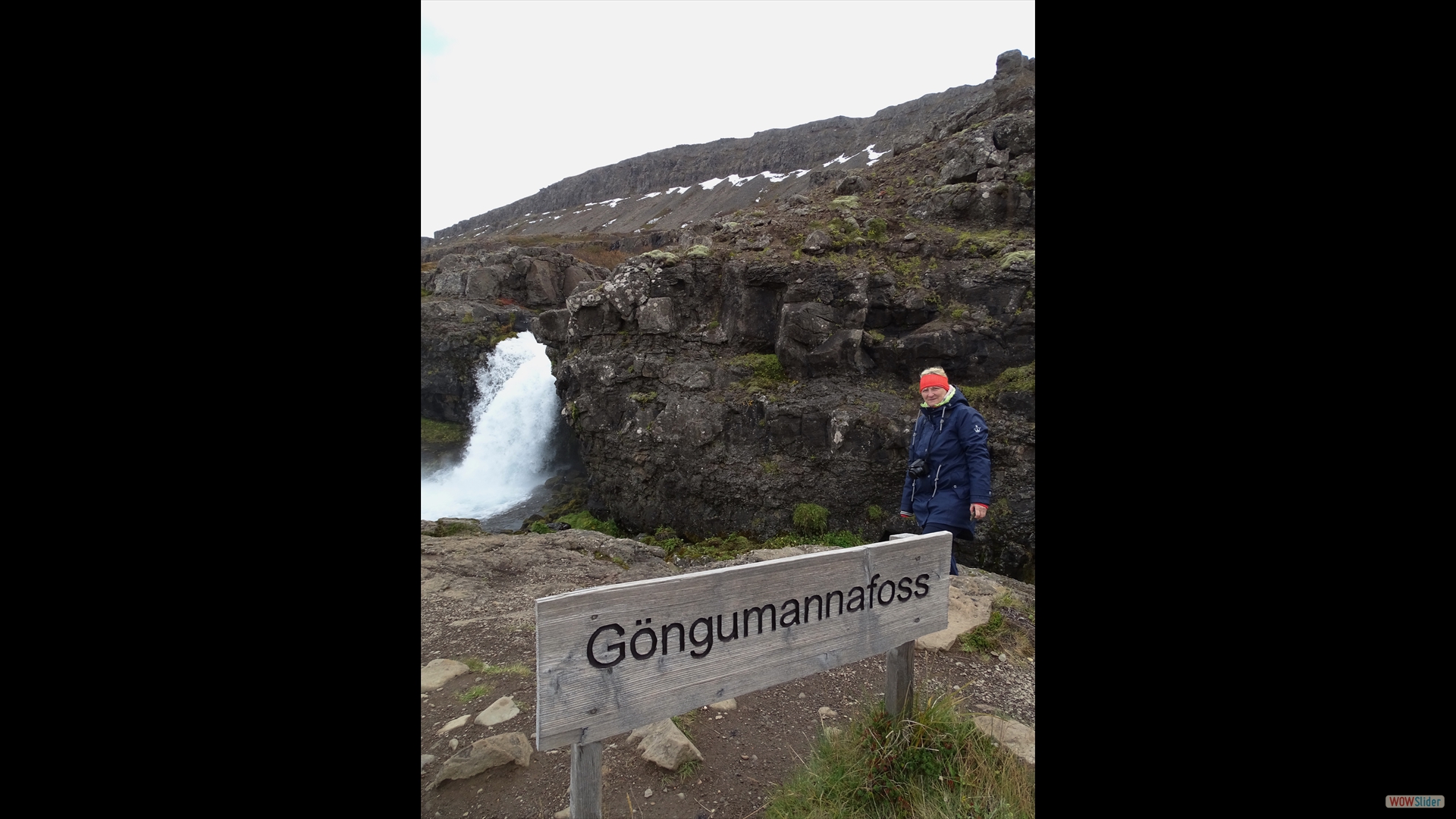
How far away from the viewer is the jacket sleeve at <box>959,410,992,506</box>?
4551 mm

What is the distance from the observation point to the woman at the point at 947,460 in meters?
4.68

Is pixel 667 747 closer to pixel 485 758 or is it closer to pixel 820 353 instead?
pixel 485 758

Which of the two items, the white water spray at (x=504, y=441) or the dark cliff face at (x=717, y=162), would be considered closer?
the white water spray at (x=504, y=441)

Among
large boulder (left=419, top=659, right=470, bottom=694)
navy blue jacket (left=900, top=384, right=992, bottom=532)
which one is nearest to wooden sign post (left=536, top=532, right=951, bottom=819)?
navy blue jacket (left=900, top=384, right=992, bottom=532)

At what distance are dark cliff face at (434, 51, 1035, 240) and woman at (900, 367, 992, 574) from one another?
174ft

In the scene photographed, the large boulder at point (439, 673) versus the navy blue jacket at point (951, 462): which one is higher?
the navy blue jacket at point (951, 462)

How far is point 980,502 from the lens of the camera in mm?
4527

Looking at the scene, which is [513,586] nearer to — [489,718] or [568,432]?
[489,718]

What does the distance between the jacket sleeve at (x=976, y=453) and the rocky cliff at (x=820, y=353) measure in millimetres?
6837

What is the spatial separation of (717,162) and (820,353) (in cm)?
7729

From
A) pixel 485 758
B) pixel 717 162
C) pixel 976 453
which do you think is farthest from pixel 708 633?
pixel 717 162

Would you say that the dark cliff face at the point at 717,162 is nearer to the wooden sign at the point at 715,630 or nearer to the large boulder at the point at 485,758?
the wooden sign at the point at 715,630

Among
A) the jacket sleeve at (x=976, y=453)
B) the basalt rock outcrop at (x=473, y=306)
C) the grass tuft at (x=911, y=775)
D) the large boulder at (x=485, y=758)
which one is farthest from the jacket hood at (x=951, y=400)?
the basalt rock outcrop at (x=473, y=306)

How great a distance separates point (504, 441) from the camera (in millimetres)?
21453
